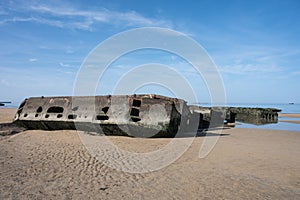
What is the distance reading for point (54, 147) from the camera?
7.72m

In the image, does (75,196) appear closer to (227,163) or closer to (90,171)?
(90,171)

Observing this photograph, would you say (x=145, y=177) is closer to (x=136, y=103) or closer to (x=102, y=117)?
(x=136, y=103)

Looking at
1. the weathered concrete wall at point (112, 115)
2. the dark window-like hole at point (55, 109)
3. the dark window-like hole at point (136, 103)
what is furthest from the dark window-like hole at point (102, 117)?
the dark window-like hole at point (55, 109)

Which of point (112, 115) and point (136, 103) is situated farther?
point (136, 103)

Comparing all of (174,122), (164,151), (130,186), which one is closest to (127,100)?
(174,122)

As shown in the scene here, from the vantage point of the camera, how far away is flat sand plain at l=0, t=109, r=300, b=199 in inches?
167

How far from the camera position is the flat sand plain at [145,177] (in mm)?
4242

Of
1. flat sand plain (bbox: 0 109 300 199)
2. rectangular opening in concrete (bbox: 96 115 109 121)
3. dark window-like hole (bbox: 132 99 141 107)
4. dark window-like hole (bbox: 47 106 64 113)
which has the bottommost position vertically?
flat sand plain (bbox: 0 109 300 199)

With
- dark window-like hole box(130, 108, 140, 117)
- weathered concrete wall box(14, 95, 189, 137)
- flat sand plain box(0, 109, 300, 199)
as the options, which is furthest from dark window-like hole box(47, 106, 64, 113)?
flat sand plain box(0, 109, 300, 199)

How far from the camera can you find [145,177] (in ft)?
17.1

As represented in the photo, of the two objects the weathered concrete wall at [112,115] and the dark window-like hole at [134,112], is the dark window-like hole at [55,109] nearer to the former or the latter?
the weathered concrete wall at [112,115]

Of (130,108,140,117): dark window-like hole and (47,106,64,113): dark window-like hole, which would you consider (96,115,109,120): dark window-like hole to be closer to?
(130,108,140,117): dark window-like hole

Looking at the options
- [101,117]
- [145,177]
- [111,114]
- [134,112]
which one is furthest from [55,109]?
[145,177]

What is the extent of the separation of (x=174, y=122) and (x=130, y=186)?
20.0ft
